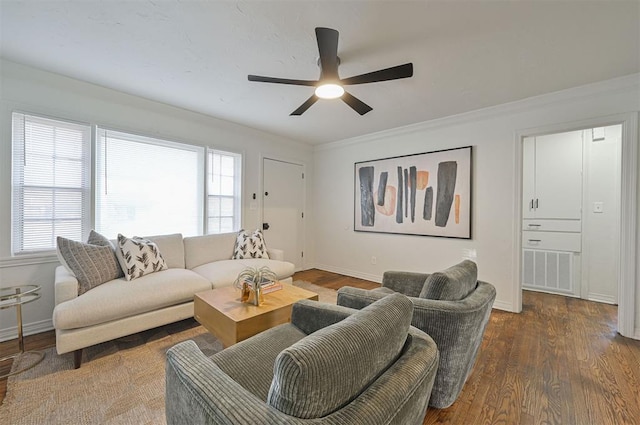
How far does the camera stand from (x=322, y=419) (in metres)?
0.66

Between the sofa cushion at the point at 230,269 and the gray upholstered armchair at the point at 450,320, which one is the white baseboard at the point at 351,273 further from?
the gray upholstered armchair at the point at 450,320

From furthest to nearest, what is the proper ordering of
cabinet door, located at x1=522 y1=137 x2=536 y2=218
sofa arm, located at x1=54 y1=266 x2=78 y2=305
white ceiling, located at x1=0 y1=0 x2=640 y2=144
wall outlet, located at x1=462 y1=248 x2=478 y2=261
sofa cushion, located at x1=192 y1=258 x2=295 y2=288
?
cabinet door, located at x1=522 y1=137 x2=536 y2=218 < wall outlet, located at x1=462 y1=248 x2=478 y2=261 < sofa cushion, located at x1=192 y1=258 x2=295 y2=288 < sofa arm, located at x1=54 y1=266 x2=78 y2=305 < white ceiling, located at x1=0 y1=0 x2=640 y2=144

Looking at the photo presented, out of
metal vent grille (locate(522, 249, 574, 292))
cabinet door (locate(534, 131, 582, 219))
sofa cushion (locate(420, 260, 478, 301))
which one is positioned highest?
cabinet door (locate(534, 131, 582, 219))

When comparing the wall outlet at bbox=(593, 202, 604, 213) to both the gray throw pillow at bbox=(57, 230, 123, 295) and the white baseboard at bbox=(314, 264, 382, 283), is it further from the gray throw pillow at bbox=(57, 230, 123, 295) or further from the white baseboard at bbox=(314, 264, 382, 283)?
the gray throw pillow at bbox=(57, 230, 123, 295)

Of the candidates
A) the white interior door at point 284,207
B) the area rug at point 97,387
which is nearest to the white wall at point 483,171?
the white interior door at point 284,207

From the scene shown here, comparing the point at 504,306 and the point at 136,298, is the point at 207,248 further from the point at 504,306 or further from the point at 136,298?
the point at 504,306

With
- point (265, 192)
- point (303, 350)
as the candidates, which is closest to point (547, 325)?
point (303, 350)

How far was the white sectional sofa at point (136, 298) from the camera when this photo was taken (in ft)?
6.25

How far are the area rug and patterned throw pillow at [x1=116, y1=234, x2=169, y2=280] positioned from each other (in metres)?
0.62

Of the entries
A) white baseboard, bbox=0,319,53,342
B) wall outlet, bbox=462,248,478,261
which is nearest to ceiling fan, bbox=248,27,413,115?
wall outlet, bbox=462,248,478,261

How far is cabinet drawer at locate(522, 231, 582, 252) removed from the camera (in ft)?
11.8

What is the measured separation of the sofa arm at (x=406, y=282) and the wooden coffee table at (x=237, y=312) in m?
0.71

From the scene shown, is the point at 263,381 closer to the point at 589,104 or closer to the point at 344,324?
the point at 344,324

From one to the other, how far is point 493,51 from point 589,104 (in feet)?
4.82
